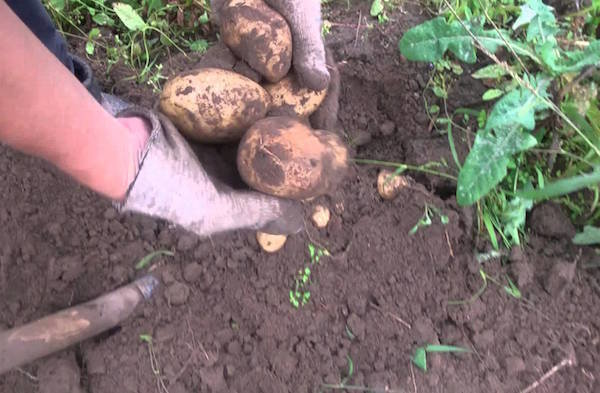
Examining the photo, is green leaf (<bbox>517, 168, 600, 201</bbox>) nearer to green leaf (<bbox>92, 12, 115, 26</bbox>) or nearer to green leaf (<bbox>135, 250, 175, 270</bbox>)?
green leaf (<bbox>135, 250, 175, 270</bbox>)

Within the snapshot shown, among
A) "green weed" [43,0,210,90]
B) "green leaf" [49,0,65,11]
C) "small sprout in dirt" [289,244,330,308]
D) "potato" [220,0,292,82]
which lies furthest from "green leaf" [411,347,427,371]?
"green leaf" [49,0,65,11]

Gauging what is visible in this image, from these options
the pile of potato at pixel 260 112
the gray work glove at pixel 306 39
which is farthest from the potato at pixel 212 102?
the gray work glove at pixel 306 39

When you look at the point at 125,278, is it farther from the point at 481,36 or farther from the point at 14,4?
the point at 481,36

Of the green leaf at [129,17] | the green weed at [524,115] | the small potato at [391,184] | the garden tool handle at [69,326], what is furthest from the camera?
the green leaf at [129,17]

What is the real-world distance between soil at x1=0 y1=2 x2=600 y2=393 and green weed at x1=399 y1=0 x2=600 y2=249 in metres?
0.10

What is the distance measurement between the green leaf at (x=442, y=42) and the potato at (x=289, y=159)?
0.36 m

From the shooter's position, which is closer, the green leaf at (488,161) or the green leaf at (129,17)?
the green leaf at (488,161)

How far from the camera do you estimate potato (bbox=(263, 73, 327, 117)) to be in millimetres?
1515

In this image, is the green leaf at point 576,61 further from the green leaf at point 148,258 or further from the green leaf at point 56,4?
the green leaf at point 56,4

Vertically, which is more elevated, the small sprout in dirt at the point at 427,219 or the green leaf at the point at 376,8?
the green leaf at the point at 376,8

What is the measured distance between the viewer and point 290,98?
152 cm

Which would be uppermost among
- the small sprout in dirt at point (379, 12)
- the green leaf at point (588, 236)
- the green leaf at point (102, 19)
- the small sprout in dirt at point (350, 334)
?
the green leaf at point (102, 19)

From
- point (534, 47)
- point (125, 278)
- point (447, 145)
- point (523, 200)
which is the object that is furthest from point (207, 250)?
point (534, 47)

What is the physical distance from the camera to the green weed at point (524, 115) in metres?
1.36
